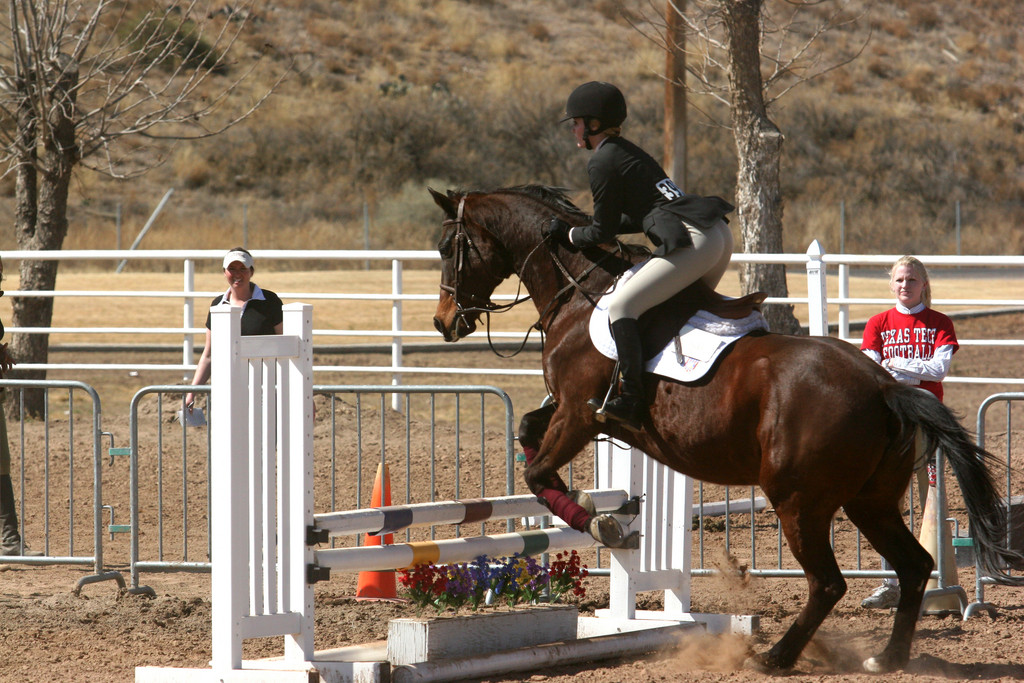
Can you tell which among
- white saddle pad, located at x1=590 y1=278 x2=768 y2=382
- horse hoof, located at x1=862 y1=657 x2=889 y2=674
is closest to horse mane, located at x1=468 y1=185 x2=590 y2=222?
white saddle pad, located at x1=590 y1=278 x2=768 y2=382

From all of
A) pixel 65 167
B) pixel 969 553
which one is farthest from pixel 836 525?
pixel 65 167

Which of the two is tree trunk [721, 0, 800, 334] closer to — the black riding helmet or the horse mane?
the horse mane

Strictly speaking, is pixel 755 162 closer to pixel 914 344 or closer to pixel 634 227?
pixel 914 344

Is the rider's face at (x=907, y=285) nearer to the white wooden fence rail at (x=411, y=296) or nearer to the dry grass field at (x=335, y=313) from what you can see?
the white wooden fence rail at (x=411, y=296)

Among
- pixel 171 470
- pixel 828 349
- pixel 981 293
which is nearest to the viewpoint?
pixel 828 349

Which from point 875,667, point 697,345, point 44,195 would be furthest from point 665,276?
point 44,195

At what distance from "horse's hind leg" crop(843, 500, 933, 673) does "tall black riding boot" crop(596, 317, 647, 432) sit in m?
1.03

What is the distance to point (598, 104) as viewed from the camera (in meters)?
5.45

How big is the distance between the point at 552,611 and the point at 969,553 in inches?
122

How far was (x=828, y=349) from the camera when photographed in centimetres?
502

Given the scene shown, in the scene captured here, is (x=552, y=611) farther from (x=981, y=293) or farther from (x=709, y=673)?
(x=981, y=293)

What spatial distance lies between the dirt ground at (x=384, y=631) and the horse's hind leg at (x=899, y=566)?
92mm

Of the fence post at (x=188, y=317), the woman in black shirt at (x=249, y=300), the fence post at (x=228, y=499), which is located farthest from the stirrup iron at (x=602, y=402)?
the fence post at (x=188, y=317)

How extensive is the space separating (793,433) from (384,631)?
254 centimetres
